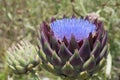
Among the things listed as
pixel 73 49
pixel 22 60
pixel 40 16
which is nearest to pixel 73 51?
pixel 73 49

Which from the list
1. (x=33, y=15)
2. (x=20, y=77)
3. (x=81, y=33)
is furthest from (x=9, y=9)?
(x=81, y=33)

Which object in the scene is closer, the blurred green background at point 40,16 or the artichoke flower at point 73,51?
the artichoke flower at point 73,51

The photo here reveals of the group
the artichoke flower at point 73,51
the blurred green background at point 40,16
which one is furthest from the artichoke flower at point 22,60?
the artichoke flower at point 73,51

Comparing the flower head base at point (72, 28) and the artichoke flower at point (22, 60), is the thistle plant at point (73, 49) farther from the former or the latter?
the artichoke flower at point (22, 60)

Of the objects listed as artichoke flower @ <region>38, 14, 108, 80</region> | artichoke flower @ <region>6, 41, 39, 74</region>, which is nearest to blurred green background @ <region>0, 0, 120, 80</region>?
artichoke flower @ <region>6, 41, 39, 74</region>

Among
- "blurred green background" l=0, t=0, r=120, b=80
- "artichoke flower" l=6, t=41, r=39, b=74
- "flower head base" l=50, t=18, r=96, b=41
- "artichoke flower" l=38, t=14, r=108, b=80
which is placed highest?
"flower head base" l=50, t=18, r=96, b=41

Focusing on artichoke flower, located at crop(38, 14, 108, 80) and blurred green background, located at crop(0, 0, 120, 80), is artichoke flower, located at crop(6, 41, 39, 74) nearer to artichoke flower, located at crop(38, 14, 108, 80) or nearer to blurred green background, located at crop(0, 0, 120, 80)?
blurred green background, located at crop(0, 0, 120, 80)
